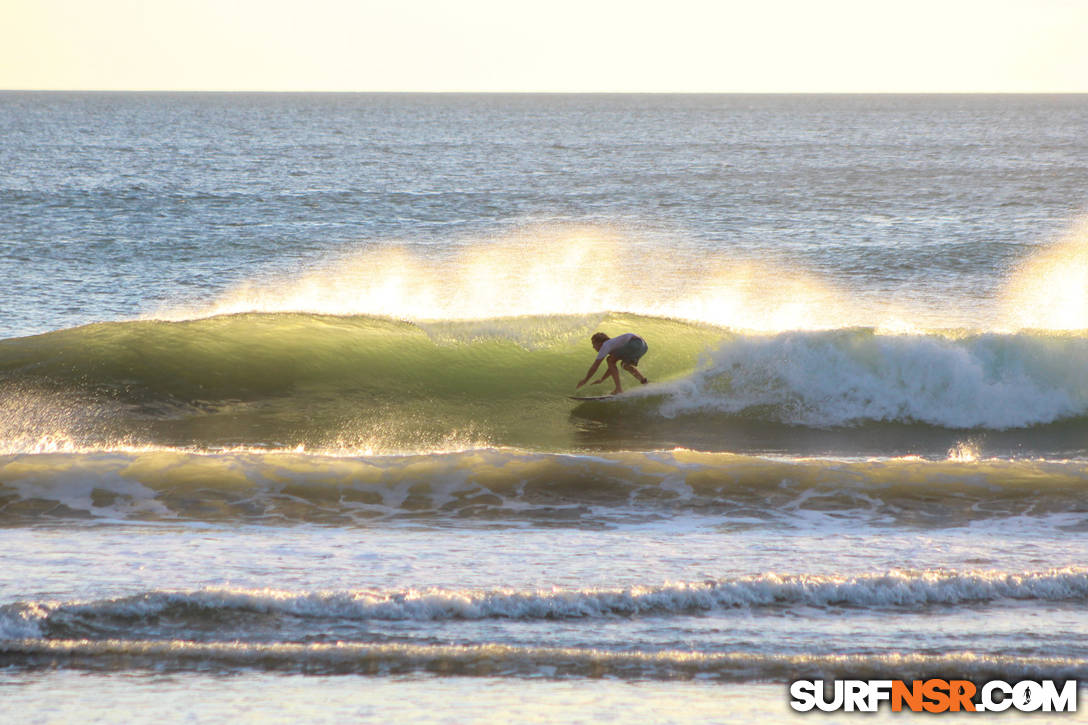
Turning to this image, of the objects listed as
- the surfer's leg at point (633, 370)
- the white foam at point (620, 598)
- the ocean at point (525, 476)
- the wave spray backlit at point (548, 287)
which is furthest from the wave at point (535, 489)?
the wave spray backlit at point (548, 287)

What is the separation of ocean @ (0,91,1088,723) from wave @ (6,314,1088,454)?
64 mm

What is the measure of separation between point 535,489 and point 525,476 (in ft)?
0.93

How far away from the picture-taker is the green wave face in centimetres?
1234

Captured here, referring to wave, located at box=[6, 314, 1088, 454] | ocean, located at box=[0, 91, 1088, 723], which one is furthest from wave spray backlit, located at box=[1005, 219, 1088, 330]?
wave, located at box=[6, 314, 1088, 454]

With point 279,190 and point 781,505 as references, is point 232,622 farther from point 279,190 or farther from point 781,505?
point 279,190

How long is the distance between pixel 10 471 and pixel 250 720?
→ 550 cm

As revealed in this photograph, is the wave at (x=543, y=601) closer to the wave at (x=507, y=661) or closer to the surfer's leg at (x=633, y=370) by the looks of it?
the wave at (x=507, y=661)

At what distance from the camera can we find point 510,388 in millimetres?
14375

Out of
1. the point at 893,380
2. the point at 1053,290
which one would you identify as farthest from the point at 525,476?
the point at 1053,290

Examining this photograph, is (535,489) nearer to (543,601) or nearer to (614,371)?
(543,601)

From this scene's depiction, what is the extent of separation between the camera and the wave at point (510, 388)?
12430 millimetres

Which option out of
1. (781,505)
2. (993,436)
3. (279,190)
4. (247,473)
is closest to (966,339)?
(993,436)

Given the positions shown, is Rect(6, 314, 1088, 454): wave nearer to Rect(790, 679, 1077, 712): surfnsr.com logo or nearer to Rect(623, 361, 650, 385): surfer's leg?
Rect(623, 361, 650, 385): surfer's leg

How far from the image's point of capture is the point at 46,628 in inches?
230
